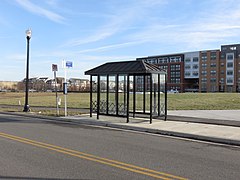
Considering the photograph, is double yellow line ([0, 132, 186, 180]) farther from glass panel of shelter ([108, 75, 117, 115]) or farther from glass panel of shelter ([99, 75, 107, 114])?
glass panel of shelter ([99, 75, 107, 114])

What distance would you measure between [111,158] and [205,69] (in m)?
141

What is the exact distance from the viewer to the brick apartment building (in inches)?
5246

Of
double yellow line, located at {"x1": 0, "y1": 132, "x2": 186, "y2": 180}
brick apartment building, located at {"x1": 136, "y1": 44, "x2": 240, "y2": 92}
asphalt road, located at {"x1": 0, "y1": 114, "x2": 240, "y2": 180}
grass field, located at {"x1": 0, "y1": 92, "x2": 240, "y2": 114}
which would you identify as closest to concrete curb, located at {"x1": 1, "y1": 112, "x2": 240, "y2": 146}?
asphalt road, located at {"x1": 0, "y1": 114, "x2": 240, "y2": 180}

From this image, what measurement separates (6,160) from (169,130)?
268 inches

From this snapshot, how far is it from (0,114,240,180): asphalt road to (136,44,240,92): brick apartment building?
131 m

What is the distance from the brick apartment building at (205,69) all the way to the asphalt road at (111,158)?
430 feet

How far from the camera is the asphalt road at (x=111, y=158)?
19.6ft

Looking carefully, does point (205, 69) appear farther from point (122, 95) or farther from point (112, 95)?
point (112, 95)

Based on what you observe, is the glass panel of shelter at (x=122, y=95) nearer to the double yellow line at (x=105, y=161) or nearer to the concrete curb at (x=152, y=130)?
the concrete curb at (x=152, y=130)

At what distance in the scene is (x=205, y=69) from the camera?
14112cm

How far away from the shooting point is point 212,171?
20.6ft

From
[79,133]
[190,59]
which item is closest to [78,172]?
[79,133]

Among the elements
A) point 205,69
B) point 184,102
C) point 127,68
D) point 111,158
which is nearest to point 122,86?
point 127,68

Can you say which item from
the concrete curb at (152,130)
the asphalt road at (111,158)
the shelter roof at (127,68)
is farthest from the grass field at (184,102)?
the asphalt road at (111,158)
